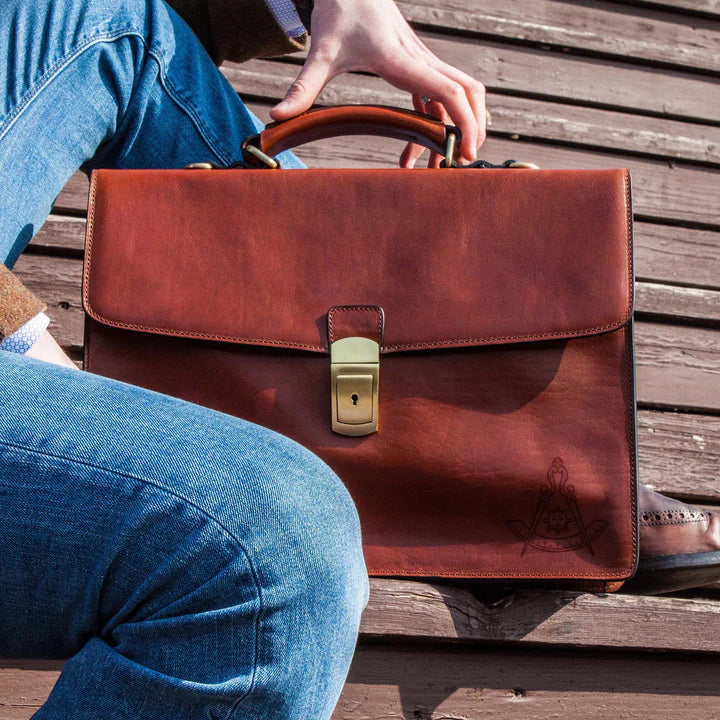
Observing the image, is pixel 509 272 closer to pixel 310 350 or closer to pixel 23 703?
pixel 310 350

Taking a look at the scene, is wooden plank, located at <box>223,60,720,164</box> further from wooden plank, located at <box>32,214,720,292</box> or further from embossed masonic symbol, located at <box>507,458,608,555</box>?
embossed masonic symbol, located at <box>507,458,608,555</box>

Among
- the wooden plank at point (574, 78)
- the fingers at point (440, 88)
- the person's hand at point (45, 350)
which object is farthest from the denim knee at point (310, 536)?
the wooden plank at point (574, 78)

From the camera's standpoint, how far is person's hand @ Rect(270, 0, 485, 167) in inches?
35.3

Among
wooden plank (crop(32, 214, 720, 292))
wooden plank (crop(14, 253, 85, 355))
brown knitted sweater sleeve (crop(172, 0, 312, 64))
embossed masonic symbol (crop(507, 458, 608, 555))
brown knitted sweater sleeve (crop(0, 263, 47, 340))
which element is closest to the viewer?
brown knitted sweater sleeve (crop(0, 263, 47, 340))

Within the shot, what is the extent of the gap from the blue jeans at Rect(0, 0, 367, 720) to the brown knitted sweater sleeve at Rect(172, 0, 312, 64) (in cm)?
69

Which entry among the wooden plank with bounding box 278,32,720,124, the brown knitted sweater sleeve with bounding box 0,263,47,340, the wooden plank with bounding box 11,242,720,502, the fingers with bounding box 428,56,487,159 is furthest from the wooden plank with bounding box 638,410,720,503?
the brown knitted sweater sleeve with bounding box 0,263,47,340

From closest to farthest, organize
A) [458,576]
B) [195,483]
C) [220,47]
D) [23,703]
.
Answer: [195,483] < [458,576] < [23,703] < [220,47]

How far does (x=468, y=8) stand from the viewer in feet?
5.38

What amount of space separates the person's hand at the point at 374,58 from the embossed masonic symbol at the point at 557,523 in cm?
44

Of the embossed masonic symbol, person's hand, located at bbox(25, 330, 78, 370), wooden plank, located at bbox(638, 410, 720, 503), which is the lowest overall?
wooden plank, located at bbox(638, 410, 720, 503)

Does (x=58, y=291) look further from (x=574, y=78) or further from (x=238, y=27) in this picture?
(x=574, y=78)

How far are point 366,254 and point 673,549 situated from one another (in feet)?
1.61

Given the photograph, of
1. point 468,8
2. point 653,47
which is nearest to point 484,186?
point 468,8

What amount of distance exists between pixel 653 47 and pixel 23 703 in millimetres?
1740
